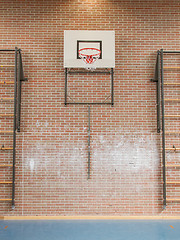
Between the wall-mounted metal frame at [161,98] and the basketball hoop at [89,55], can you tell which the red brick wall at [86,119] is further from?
the basketball hoop at [89,55]

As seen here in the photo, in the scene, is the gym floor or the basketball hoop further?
the basketball hoop

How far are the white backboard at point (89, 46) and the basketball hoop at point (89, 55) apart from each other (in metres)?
0.05

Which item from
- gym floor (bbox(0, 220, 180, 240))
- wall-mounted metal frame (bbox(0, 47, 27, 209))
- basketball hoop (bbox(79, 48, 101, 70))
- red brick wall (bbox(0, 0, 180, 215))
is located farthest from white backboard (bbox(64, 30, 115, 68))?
gym floor (bbox(0, 220, 180, 240))

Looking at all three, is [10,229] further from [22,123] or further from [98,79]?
[98,79]

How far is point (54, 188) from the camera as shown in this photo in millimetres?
6059

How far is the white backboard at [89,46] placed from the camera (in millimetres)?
6086

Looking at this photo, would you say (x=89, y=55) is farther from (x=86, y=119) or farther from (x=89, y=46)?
(x=86, y=119)

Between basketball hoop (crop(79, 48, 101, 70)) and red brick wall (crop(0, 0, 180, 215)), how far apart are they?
573mm

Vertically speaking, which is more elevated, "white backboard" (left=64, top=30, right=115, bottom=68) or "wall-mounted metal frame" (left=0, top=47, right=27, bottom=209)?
"white backboard" (left=64, top=30, right=115, bottom=68)

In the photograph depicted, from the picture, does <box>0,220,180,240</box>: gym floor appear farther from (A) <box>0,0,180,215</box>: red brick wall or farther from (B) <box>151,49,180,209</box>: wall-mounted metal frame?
(B) <box>151,49,180,209</box>: wall-mounted metal frame

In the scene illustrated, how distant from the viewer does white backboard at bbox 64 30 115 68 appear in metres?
6.09

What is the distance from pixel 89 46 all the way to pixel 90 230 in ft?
12.8

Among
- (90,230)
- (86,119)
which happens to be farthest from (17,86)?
(90,230)

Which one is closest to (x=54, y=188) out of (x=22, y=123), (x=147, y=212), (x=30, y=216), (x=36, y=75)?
(x=30, y=216)
